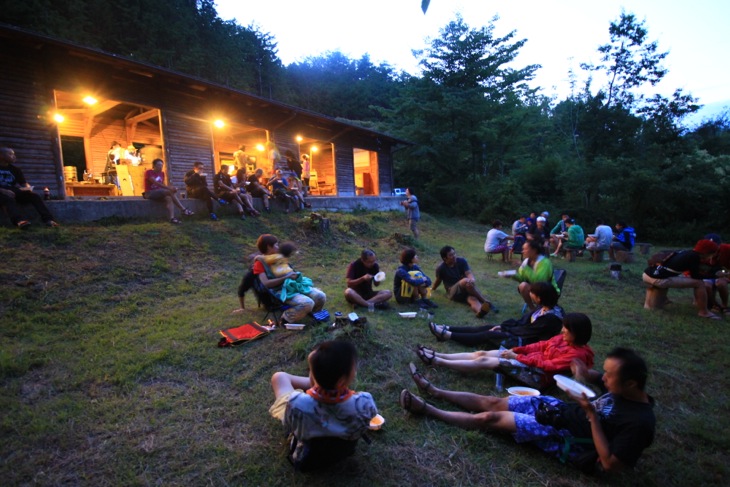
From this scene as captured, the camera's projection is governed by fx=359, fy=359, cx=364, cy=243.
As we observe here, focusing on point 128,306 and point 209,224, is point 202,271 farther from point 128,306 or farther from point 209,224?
point 209,224

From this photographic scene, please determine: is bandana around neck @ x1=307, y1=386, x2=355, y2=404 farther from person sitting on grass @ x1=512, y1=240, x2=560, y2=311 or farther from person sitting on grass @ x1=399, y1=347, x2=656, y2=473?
person sitting on grass @ x1=512, y1=240, x2=560, y2=311

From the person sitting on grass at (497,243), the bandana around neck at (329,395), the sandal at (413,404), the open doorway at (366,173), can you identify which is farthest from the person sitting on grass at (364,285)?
the open doorway at (366,173)

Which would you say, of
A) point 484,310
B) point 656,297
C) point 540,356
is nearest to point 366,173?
point 484,310

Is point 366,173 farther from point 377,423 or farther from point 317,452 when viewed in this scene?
point 317,452

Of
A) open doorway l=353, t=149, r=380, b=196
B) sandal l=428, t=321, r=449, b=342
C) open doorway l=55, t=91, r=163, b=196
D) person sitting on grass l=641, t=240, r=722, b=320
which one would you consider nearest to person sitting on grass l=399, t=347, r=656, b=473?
sandal l=428, t=321, r=449, b=342

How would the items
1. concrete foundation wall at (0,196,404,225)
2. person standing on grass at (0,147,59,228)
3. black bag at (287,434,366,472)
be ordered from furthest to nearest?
concrete foundation wall at (0,196,404,225) < person standing on grass at (0,147,59,228) < black bag at (287,434,366,472)

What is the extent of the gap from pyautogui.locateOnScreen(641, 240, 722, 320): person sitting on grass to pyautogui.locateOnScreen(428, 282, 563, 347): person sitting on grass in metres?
3.25

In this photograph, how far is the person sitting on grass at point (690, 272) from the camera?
5609mm

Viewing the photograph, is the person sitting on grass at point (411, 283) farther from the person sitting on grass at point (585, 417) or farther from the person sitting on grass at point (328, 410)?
the person sitting on grass at point (328, 410)

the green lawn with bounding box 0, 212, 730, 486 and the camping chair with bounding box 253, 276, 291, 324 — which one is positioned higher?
the camping chair with bounding box 253, 276, 291, 324

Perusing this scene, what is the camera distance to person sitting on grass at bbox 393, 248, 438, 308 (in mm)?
5867

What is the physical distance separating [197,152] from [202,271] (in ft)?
20.3

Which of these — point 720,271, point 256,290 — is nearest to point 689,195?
point 720,271

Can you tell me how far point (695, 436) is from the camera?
113 inches
